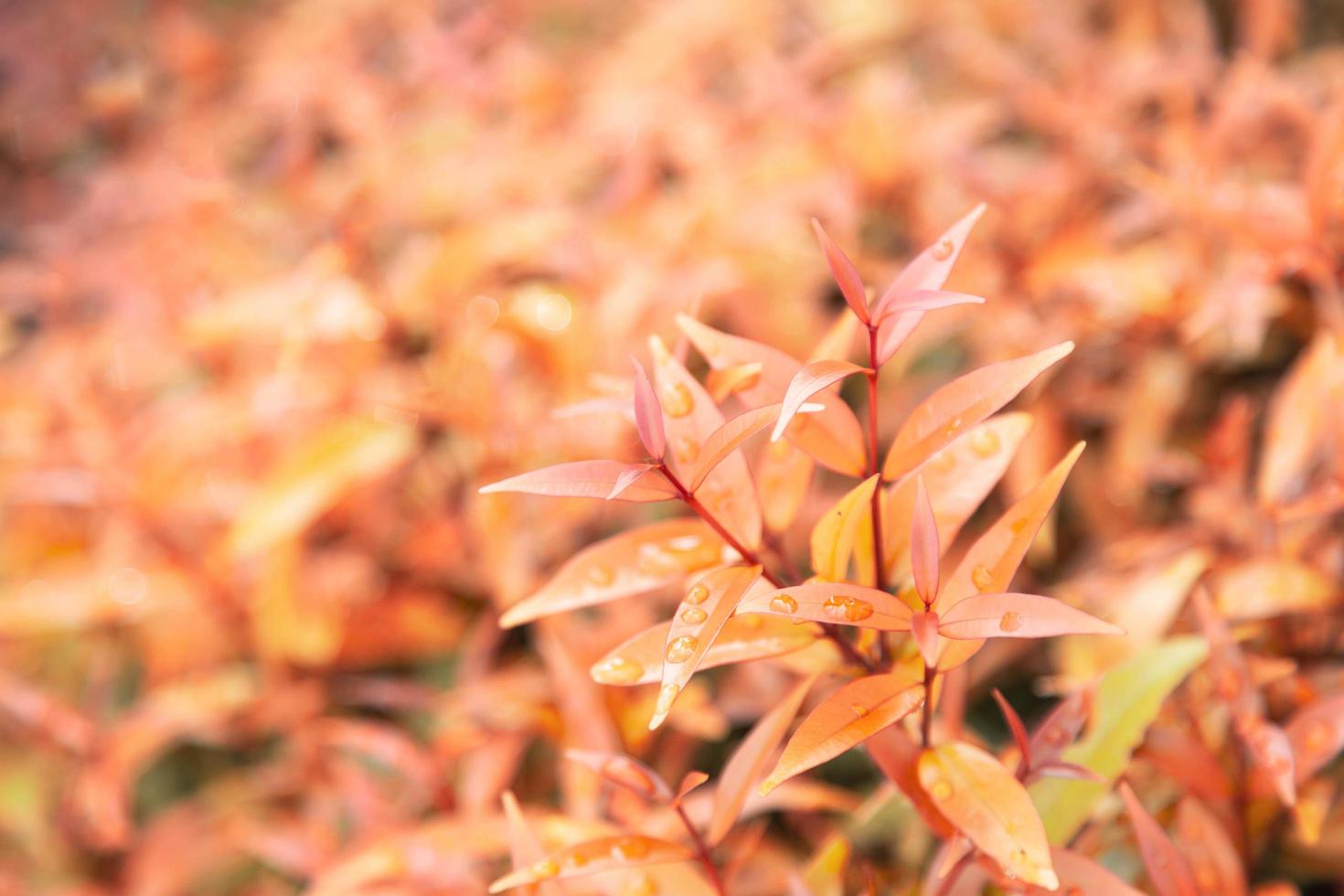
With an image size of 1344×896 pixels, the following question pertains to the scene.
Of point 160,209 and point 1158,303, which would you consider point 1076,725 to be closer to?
point 1158,303

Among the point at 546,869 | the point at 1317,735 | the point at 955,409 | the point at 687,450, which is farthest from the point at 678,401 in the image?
the point at 1317,735

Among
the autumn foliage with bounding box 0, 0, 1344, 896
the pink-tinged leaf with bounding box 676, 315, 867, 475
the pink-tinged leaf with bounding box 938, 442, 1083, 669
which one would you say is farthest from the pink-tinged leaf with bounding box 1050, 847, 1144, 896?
the pink-tinged leaf with bounding box 676, 315, 867, 475

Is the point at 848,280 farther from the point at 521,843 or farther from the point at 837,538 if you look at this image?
the point at 521,843

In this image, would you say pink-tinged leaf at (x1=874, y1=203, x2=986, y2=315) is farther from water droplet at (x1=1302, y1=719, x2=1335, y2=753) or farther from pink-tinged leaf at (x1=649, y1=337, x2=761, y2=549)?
water droplet at (x1=1302, y1=719, x2=1335, y2=753)

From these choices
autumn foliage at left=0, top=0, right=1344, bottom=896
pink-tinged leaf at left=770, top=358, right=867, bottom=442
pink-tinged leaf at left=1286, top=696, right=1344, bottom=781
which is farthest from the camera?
pink-tinged leaf at left=1286, top=696, right=1344, bottom=781

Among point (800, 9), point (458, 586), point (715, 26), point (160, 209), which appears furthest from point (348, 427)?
point (800, 9)

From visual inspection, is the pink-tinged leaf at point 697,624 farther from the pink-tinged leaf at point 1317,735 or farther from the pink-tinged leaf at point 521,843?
the pink-tinged leaf at point 1317,735
